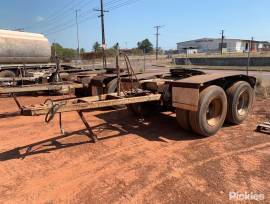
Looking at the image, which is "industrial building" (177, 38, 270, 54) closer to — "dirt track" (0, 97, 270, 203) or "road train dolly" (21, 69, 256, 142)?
"road train dolly" (21, 69, 256, 142)

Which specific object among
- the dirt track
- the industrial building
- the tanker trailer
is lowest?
the dirt track

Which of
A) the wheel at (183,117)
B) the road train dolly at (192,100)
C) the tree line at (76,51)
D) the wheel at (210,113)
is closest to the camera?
the road train dolly at (192,100)

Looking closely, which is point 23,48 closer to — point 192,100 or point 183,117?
point 183,117

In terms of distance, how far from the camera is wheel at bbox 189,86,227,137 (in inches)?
229

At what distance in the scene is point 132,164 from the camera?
4762mm

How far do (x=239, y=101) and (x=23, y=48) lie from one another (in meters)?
12.6

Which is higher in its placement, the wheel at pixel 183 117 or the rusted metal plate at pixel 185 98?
the rusted metal plate at pixel 185 98

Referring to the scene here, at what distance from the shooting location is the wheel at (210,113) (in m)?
5.82

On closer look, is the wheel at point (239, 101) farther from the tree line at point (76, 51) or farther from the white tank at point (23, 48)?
the white tank at point (23, 48)

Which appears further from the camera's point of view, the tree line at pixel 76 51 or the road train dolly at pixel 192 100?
the tree line at pixel 76 51

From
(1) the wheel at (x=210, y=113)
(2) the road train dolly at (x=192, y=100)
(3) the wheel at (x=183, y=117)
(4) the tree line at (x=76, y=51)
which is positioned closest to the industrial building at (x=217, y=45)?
(4) the tree line at (x=76, y=51)

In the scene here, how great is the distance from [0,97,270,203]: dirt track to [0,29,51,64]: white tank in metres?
9.35

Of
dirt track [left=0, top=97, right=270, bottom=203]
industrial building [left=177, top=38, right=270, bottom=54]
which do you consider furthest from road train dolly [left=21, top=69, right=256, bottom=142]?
industrial building [left=177, top=38, right=270, bottom=54]

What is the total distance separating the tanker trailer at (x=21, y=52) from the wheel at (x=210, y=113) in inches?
456
